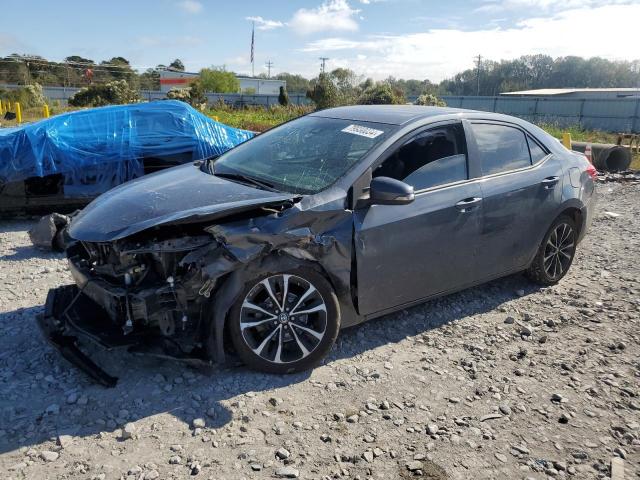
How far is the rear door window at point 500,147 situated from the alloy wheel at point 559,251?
77cm

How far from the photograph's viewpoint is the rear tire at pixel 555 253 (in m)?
4.94

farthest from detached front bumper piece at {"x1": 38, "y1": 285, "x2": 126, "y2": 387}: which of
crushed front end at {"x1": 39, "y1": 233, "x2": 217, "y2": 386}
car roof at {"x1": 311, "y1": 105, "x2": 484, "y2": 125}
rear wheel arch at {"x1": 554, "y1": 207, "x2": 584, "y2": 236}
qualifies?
rear wheel arch at {"x1": 554, "y1": 207, "x2": 584, "y2": 236}

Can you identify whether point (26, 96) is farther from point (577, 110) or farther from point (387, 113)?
point (387, 113)

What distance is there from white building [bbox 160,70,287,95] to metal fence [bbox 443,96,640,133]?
42459 millimetres

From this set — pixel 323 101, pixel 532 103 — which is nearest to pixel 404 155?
pixel 323 101

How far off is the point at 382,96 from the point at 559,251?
2139cm

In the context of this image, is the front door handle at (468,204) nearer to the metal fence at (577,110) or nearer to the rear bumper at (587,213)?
the rear bumper at (587,213)

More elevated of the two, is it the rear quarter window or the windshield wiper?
the rear quarter window

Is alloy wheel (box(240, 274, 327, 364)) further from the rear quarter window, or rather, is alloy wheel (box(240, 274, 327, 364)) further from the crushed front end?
the rear quarter window

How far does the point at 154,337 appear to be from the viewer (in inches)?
129

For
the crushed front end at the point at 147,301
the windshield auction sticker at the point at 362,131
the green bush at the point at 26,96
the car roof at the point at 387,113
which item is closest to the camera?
the crushed front end at the point at 147,301

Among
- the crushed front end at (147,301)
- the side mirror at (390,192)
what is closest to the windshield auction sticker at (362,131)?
the side mirror at (390,192)

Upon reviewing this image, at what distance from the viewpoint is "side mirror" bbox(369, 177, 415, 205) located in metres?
3.45

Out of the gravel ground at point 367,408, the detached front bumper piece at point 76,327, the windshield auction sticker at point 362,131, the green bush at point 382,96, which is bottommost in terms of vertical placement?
the gravel ground at point 367,408
